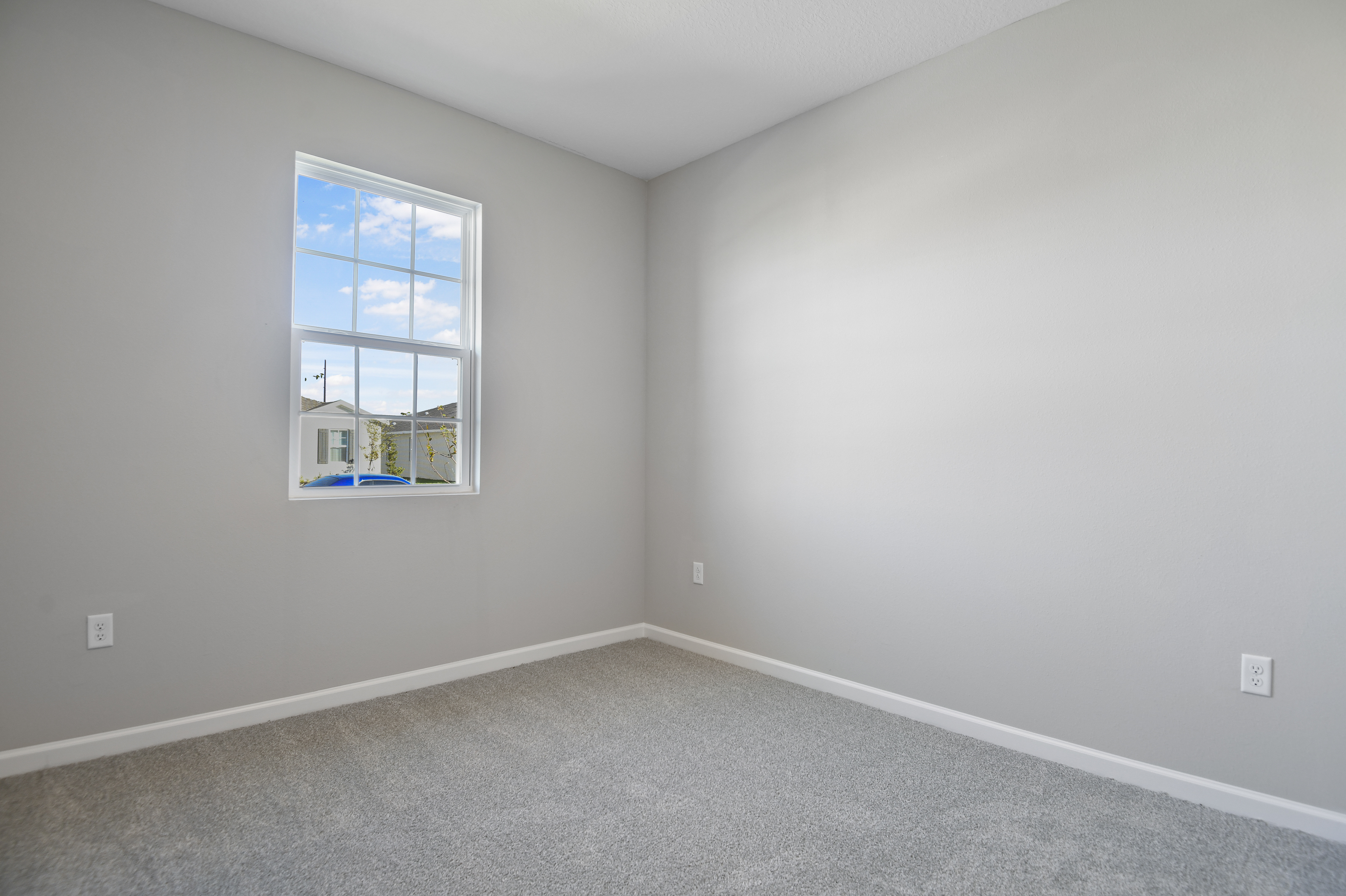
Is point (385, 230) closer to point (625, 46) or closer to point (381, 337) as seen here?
point (381, 337)

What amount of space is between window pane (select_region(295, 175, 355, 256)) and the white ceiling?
515 millimetres

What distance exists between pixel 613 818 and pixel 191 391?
2.12 metres

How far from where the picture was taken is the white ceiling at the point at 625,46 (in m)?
2.58

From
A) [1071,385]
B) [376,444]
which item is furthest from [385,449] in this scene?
[1071,385]

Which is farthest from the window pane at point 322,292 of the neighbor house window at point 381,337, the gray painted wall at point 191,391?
the gray painted wall at point 191,391

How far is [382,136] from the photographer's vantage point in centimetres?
311

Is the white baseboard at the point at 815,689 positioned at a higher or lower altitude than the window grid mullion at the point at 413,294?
lower

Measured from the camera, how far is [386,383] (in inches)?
125

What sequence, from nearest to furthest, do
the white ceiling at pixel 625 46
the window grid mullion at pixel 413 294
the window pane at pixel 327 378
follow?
the white ceiling at pixel 625 46 < the window pane at pixel 327 378 < the window grid mullion at pixel 413 294

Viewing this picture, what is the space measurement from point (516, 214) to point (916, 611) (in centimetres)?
266

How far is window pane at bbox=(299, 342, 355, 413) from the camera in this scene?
2.92m

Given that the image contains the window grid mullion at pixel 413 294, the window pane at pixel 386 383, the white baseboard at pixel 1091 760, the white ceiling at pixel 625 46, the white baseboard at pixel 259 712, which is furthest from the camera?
the window grid mullion at pixel 413 294

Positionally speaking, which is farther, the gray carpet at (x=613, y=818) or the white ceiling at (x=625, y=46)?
the white ceiling at (x=625, y=46)

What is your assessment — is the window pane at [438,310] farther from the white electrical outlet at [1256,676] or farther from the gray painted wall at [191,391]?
the white electrical outlet at [1256,676]
